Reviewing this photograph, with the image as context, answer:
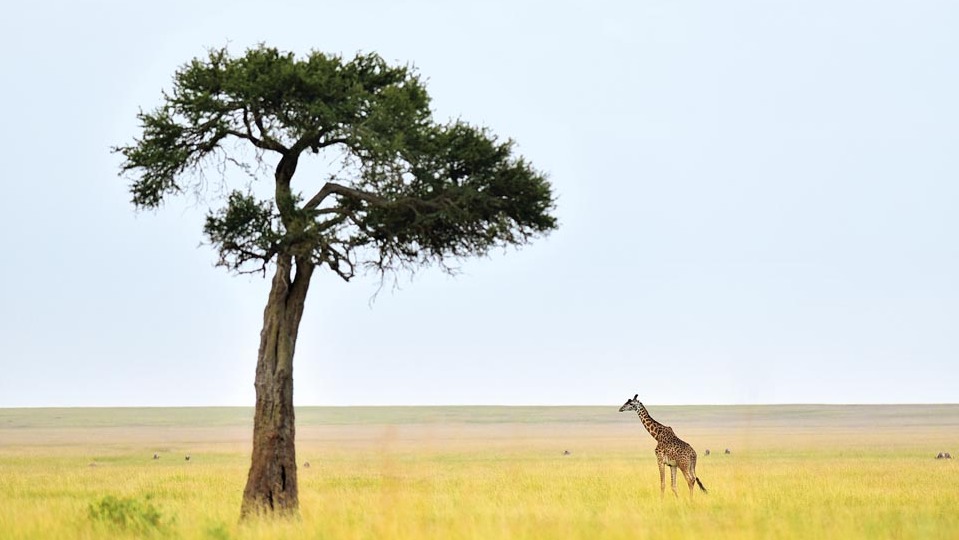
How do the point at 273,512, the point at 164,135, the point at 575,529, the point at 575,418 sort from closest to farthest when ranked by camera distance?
the point at 575,529 → the point at 273,512 → the point at 164,135 → the point at 575,418

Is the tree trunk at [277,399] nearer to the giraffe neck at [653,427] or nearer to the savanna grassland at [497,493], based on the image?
the savanna grassland at [497,493]

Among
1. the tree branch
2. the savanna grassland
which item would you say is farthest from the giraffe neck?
the tree branch

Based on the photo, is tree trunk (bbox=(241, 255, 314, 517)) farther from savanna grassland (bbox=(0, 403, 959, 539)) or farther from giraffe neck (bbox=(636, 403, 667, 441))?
giraffe neck (bbox=(636, 403, 667, 441))

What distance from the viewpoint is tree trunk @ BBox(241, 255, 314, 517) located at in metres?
24.2

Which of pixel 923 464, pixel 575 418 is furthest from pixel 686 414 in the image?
pixel 923 464

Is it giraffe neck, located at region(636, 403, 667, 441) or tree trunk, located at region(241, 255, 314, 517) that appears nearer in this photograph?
tree trunk, located at region(241, 255, 314, 517)

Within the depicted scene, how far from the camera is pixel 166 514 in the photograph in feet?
82.0

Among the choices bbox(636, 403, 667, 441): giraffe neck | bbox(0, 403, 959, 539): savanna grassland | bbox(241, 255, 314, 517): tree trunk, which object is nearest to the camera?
bbox(0, 403, 959, 539): savanna grassland

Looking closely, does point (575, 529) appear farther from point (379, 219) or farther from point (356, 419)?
point (356, 419)

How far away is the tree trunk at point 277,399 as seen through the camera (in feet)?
79.3

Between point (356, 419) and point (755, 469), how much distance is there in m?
104

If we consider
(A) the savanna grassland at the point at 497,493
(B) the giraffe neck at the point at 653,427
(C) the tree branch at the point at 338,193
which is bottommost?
(A) the savanna grassland at the point at 497,493

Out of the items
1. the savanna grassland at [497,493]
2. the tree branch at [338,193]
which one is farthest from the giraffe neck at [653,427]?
the tree branch at [338,193]

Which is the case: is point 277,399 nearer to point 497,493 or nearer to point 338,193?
point 338,193
